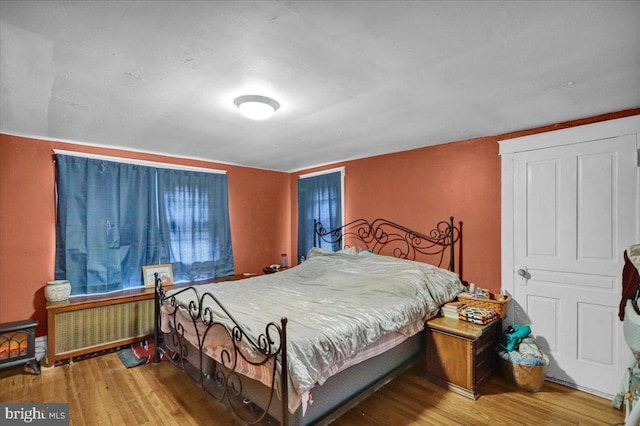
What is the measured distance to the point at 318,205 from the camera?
16.4 feet

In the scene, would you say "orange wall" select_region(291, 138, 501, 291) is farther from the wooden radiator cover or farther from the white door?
the wooden radiator cover

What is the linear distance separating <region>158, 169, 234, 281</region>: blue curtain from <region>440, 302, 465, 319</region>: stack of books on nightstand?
313 cm

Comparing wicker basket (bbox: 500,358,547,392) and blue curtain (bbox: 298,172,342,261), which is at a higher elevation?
blue curtain (bbox: 298,172,342,261)

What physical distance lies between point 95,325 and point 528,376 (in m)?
4.28

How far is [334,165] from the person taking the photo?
191 inches

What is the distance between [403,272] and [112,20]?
2.98 m

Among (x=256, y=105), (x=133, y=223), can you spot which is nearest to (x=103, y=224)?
(x=133, y=223)

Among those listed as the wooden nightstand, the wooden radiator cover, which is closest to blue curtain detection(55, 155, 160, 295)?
the wooden radiator cover

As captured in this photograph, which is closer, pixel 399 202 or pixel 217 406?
pixel 217 406

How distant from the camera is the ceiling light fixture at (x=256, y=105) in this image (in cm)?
225

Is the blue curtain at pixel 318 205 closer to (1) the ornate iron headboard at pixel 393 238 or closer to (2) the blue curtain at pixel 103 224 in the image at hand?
(1) the ornate iron headboard at pixel 393 238

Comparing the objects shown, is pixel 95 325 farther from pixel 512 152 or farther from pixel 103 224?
pixel 512 152

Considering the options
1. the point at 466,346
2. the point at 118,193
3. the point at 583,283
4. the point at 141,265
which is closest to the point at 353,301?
the point at 466,346

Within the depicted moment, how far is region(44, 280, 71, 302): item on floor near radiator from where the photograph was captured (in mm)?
3197
